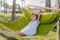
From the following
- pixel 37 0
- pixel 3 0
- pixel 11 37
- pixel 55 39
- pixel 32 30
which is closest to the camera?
pixel 11 37

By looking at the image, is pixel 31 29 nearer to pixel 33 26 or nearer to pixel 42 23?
pixel 33 26

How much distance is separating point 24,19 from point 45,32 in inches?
25.3

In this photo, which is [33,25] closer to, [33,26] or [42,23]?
[33,26]

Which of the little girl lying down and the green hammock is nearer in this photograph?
the green hammock

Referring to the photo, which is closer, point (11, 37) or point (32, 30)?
point (11, 37)

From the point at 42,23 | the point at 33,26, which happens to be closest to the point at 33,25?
the point at 33,26

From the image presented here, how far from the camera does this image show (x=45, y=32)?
2.21 m

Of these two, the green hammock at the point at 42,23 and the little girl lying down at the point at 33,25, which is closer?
the green hammock at the point at 42,23

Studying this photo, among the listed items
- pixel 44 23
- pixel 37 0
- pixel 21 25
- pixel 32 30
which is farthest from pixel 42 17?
pixel 37 0

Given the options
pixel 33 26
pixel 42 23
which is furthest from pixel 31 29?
pixel 42 23

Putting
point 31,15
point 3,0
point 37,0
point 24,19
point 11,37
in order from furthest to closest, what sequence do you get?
point 3,0
point 37,0
point 24,19
point 31,15
point 11,37

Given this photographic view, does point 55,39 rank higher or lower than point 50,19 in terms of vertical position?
lower

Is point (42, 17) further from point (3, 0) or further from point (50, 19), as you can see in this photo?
point (3, 0)

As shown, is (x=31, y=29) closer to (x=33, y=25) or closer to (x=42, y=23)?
(x=33, y=25)
